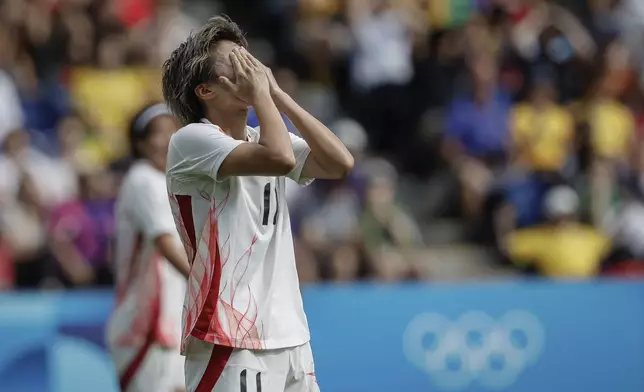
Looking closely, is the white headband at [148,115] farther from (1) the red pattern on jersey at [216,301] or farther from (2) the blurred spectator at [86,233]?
(2) the blurred spectator at [86,233]

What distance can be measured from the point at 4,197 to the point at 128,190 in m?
4.17

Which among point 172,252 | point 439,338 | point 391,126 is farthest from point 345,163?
point 391,126

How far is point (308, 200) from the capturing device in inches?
450

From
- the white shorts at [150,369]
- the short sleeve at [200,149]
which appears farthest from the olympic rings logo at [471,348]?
the short sleeve at [200,149]

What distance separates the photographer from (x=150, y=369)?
651 centimetres

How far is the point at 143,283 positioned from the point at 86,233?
11.7 feet

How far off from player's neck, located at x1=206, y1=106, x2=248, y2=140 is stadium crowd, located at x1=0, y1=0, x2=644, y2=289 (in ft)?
17.3

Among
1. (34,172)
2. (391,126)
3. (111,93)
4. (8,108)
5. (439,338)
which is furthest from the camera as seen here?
(391,126)

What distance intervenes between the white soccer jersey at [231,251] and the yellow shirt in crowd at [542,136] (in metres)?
7.79

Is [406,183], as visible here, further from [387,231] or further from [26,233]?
[26,233]

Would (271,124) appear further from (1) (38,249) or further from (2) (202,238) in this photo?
(1) (38,249)

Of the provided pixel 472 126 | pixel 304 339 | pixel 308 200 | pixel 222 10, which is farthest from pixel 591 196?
pixel 304 339

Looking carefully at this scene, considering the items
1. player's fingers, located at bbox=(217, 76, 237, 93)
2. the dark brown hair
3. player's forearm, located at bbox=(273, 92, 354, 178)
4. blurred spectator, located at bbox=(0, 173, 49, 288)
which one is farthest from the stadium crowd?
player's fingers, located at bbox=(217, 76, 237, 93)

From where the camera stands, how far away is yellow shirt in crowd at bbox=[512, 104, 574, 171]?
40.3 feet
